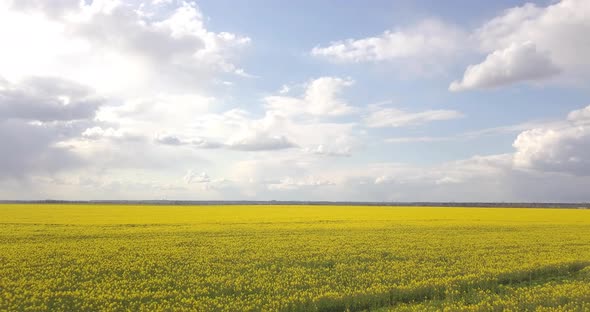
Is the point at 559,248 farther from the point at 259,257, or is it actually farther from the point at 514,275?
the point at 259,257

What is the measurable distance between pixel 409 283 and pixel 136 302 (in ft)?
31.5

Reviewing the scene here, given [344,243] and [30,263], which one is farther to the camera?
[344,243]

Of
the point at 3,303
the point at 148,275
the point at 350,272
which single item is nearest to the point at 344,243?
the point at 350,272

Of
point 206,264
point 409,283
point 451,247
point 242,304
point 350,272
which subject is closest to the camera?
point 242,304

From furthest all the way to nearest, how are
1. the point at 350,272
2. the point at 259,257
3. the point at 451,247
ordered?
the point at 451,247 < the point at 259,257 < the point at 350,272

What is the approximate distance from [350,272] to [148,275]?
321 inches

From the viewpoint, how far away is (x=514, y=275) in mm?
17203

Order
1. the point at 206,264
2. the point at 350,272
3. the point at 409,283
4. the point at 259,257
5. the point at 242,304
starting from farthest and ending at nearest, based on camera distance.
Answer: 1. the point at 259,257
2. the point at 206,264
3. the point at 350,272
4. the point at 409,283
5. the point at 242,304

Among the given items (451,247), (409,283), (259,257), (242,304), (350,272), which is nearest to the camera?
(242,304)

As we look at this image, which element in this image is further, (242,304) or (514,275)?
(514,275)

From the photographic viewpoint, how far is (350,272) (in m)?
17.1

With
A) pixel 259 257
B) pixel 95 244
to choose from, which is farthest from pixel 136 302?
pixel 95 244

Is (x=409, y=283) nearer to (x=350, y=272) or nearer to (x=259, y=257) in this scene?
(x=350, y=272)

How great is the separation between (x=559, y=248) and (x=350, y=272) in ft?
51.5
